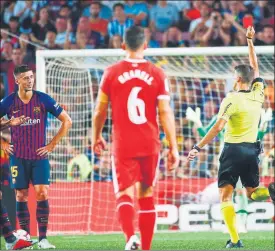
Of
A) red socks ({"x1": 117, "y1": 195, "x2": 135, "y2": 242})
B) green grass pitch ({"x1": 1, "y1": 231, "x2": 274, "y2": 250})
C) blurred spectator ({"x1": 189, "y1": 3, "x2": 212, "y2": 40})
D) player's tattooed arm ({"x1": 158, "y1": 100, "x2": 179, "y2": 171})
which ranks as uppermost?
blurred spectator ({"x1": 189, "y1": 3, "x2": 212, "y2": 40})

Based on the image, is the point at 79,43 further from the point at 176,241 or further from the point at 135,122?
the point at 135,122

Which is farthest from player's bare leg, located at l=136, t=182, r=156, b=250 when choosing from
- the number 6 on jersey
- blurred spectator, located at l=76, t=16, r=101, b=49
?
blurred spectator, located at l=76, t=16, r=101, b=49

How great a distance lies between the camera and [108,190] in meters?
16.3

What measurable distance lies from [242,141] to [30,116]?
2.40 metres

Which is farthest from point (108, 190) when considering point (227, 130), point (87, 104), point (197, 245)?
point (227, 130)

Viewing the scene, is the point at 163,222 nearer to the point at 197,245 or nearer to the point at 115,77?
the point at 197,245

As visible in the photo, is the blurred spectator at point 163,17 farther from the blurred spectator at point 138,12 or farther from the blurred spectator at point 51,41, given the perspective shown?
the blurred spectator at point 51,41

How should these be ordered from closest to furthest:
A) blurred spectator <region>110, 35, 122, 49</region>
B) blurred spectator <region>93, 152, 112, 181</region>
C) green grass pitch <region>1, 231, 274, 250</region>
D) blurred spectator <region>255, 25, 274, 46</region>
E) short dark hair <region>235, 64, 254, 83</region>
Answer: short dark hair <region>235, 64, 254, 83</region> < green grass pitch <region>1, 231, 274, 250</region> < blurred spectator <region>93, 152, 112, 181</region> < blurred spectator <region>255, 25, 274, 46</region> < blurred spectator <region>110, 35, 122, 49</region>

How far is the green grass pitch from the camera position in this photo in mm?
11980

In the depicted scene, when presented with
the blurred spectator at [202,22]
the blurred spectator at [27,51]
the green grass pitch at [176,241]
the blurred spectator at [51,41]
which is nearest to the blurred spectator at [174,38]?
the blurred spectator at [202,22]

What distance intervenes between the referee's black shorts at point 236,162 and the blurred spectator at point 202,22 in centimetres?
942

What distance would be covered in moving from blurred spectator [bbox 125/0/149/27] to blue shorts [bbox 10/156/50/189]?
10.1 m

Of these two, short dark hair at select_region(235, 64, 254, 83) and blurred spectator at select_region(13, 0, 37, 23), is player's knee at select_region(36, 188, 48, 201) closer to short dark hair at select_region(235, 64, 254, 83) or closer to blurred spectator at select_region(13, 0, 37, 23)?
short dark hair at select_region(235, 64, 254, 83)

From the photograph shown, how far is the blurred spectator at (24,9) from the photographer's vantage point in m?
22.1
